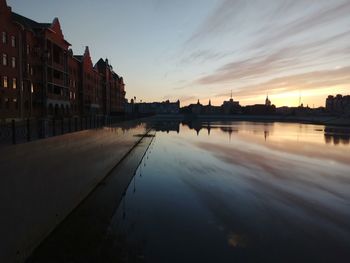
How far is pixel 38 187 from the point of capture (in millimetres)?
12805

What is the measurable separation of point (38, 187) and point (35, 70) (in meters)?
39.9

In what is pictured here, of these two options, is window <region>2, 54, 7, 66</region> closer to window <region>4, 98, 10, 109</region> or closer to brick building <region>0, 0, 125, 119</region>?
brick building <region>0, 0, 125, 119</region>

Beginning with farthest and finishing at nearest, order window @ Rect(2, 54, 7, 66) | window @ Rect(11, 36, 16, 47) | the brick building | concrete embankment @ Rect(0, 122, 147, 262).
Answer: window @ Rect(11, 36, 16, 47) < the brick building < window @ Rect(2, 54, 7, 66) < concrete embankment @ Rect(0, 122, 147, 262)

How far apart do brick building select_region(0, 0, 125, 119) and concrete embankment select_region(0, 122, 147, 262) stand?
987 cm

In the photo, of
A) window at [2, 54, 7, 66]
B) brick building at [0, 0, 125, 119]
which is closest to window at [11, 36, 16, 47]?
brick building at [0, 0, 125, 119]

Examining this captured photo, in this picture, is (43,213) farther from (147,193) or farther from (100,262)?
(147,193)

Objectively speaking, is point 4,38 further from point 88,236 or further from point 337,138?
point 337,138

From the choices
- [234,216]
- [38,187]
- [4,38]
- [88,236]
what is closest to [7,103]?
[4,38]

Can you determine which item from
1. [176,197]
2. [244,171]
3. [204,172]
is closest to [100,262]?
[176,197]

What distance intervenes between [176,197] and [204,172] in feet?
28.3

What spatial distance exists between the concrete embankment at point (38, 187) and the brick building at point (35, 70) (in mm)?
9872

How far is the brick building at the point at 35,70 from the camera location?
38.2 meters

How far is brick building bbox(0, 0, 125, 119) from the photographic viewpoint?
38.2 metres

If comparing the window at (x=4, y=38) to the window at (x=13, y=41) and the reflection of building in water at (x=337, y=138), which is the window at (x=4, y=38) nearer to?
the window at (x=13, y=41)
